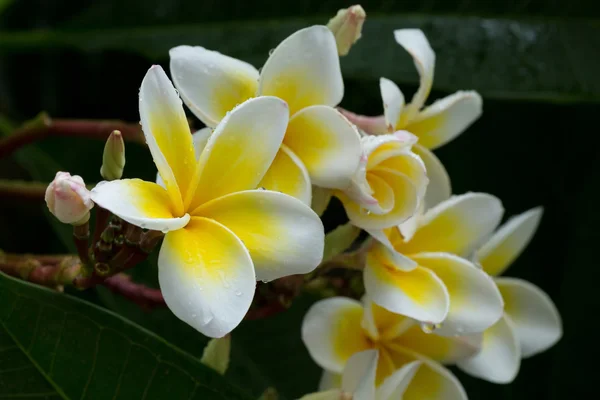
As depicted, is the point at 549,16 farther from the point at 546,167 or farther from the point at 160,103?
the point at 160,103

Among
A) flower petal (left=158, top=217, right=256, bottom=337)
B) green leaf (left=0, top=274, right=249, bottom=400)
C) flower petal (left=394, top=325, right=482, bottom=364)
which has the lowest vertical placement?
flower petal (left=394, top=325, right=482, bottom=364)

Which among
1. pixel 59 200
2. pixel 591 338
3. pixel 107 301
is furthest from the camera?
pixel 591 338

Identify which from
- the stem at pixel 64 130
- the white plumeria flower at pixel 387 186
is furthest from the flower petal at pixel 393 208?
the stem at pixel 64 130

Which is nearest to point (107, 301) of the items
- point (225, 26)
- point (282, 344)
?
point (282, 344)

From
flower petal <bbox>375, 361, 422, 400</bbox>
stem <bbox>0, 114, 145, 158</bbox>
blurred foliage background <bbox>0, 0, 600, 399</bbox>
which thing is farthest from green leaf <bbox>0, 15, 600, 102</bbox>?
flower petal <bbox>375, 361, 422, 400</bbox>

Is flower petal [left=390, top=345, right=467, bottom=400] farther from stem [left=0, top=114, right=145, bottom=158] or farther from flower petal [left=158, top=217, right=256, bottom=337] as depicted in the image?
stem [left=0, top=114, right=145, bottom=158]

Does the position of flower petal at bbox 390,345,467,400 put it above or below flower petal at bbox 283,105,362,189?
below

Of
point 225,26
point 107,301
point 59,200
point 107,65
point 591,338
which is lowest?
point 591,338
